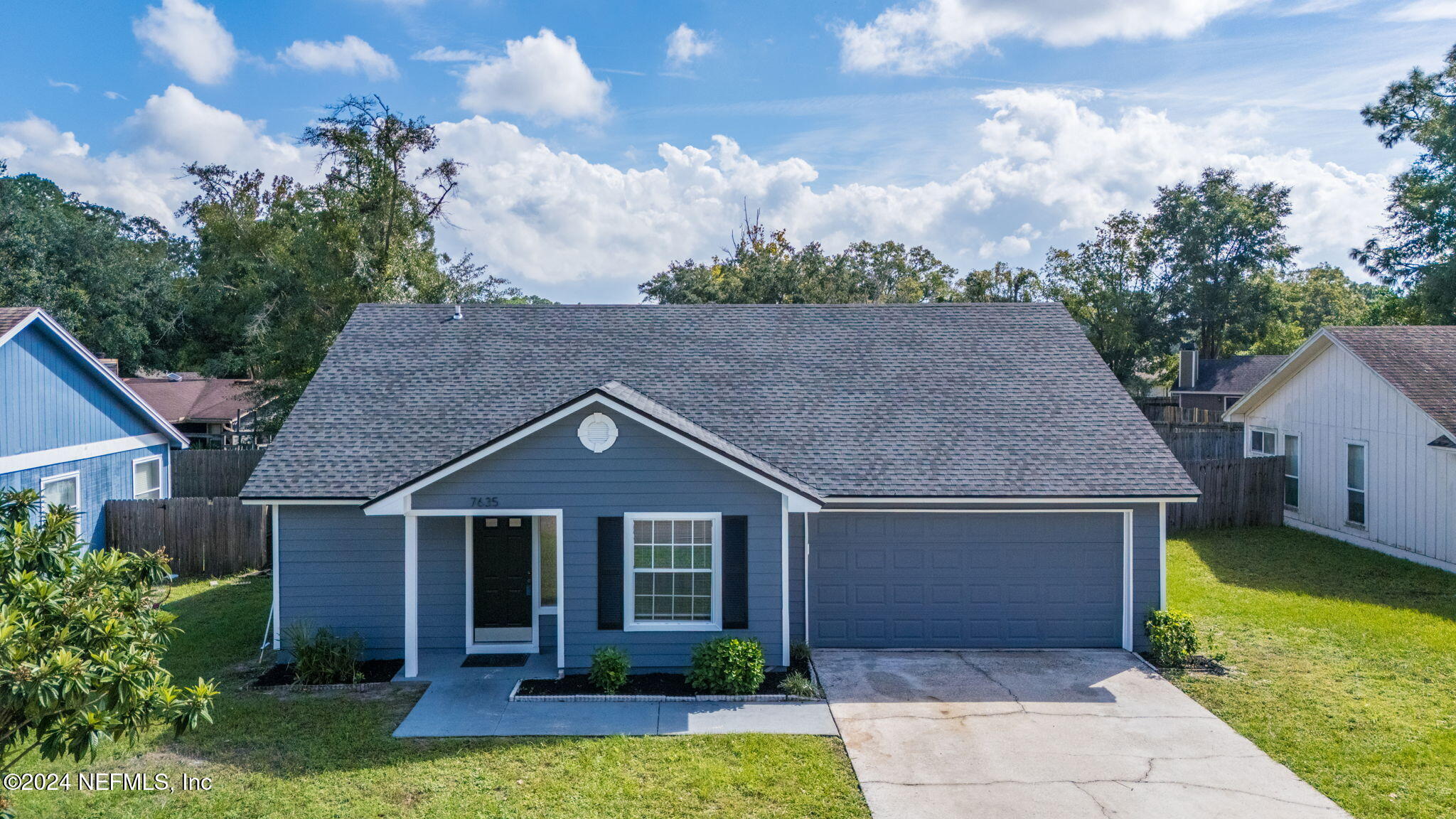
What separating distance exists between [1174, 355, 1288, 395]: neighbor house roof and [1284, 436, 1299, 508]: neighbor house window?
72.5 feet

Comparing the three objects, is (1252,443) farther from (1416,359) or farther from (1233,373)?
(1233,373)

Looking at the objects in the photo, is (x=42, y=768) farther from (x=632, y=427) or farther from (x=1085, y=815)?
(x=1085, y=815)

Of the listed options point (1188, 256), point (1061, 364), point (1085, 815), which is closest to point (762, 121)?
point (1061, 364)

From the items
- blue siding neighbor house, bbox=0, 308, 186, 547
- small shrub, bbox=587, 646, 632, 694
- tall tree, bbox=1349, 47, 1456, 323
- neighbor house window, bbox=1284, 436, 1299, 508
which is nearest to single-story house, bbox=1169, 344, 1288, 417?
tall tree, bbox=1349, 47, 1456, 323

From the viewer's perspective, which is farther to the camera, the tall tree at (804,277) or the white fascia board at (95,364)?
the tall tree at (804,277)

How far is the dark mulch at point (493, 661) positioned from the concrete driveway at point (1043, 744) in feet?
13.0

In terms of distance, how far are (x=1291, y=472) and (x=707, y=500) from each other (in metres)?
17.6

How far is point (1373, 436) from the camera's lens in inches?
702

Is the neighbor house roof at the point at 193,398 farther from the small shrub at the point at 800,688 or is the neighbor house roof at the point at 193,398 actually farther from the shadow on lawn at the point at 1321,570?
the shadow on lawn at the point at 1321,570

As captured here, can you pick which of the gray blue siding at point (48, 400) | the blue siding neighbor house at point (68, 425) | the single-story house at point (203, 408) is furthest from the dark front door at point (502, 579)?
the single-story house at point (203, 408)

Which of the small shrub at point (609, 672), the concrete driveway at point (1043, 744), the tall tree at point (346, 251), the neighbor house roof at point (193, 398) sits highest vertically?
the tall tree at point (346, 251)

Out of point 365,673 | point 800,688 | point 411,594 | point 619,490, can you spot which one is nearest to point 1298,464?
point 800,688

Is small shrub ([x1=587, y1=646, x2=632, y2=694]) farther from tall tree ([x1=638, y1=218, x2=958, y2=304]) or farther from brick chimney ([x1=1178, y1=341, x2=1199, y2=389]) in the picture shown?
brick chimney ([x1=1178, y1=341, x2=1199, y2=389])

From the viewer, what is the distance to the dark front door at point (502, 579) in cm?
1172
